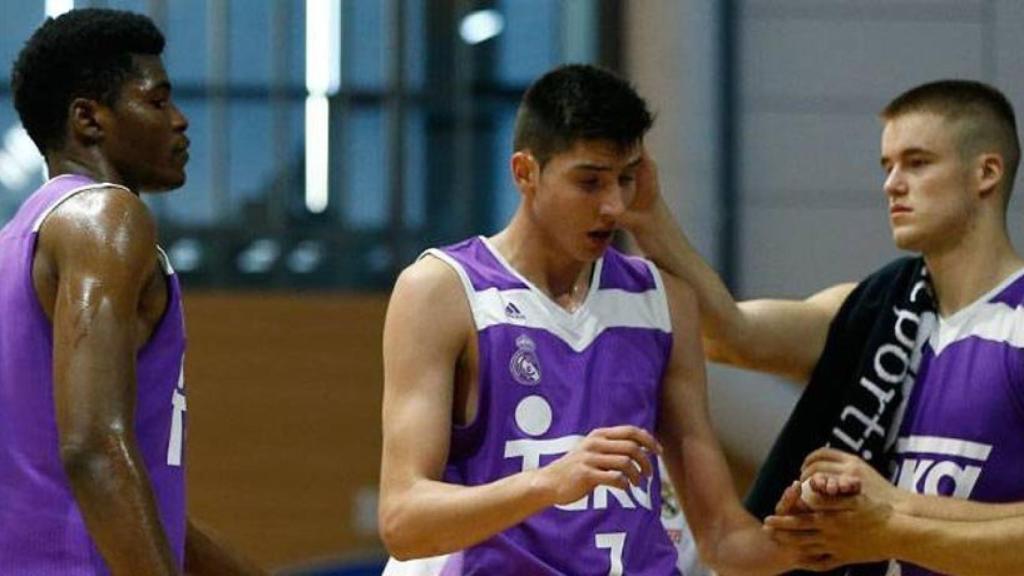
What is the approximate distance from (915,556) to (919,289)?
0.61 m

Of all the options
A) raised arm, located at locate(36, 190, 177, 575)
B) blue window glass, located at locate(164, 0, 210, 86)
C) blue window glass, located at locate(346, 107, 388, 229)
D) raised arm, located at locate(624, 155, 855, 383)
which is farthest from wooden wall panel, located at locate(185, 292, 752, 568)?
raised arm, located at locate(36, 190, 177, 575)

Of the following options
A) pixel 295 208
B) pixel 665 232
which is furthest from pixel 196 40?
pixel 665 232

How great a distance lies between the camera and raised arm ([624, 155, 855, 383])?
4094 mm

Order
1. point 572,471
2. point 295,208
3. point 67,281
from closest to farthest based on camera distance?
point 67,281, point 572,471, point 295,208

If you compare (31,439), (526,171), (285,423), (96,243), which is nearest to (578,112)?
(526,171)

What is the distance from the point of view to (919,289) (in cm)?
416

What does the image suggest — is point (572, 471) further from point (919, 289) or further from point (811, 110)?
point (811, 110)

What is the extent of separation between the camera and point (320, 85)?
7.09 m

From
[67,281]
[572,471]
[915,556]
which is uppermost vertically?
[67,281]

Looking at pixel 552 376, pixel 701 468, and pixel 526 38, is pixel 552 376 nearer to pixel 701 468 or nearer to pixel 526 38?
pixel 701 468

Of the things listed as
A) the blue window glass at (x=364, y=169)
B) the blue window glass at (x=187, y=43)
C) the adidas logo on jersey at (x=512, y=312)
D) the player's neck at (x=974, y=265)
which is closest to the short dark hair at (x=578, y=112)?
the adidas logo on jersey at (x=512, y=312)

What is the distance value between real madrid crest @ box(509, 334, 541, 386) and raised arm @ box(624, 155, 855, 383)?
17.0 inches

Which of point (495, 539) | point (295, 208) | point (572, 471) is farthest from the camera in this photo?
point (295, 208)

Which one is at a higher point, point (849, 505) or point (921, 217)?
point (921, 217)
